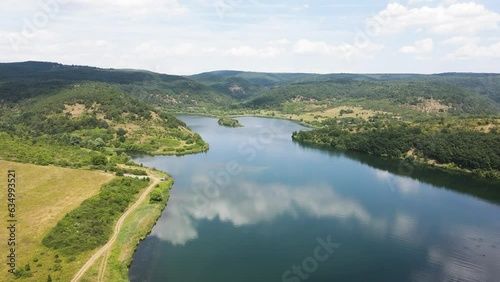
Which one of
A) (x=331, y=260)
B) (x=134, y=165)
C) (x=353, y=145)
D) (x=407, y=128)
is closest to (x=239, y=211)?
(x=331, y=260)

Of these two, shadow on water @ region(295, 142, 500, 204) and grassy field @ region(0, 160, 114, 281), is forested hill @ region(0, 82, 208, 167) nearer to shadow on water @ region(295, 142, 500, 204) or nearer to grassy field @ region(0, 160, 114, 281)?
grassy field @ region(0, 160, 114, 281)

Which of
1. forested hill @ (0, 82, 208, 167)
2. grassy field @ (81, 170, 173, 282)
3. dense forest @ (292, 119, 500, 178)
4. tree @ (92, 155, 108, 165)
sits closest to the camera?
grassy field @ (81, 170, 173, 282)

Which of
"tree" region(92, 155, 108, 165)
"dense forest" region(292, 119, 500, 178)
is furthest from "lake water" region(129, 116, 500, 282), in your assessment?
"tree" region(92, 155, 108, 165)

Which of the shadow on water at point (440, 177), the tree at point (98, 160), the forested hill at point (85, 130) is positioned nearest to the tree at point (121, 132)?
the forested hill at point (85, 130)

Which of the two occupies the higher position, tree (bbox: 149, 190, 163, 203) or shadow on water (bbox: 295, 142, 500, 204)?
tree (bbox: 149, 190, 163, 203)

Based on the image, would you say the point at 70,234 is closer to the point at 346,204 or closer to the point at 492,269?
the point at 346,204
